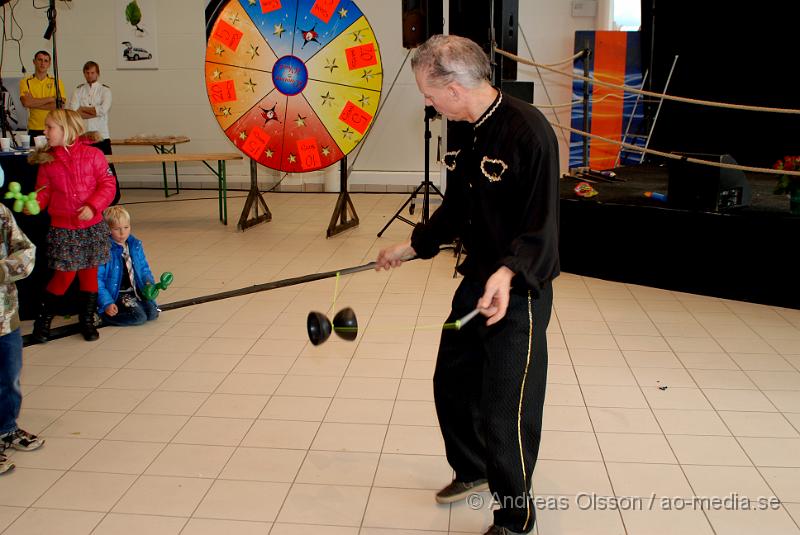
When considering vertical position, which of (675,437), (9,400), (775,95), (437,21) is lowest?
(675,437)

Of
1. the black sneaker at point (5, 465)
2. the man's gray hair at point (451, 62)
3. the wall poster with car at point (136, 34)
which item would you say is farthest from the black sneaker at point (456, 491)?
the wall poster with car at point (136, 34)

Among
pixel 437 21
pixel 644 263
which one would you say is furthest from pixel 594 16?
pixel 644 263

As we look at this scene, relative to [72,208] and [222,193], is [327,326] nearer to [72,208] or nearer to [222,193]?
[72,208]

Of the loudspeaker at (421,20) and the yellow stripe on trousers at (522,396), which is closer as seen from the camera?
the yellow stripe on trousers at (522,396)

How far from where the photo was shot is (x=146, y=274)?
454 centimetres

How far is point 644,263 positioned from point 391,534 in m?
3.41

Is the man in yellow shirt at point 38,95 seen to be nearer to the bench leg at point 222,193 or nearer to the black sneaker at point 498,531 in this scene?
the bench leg at point 222,193

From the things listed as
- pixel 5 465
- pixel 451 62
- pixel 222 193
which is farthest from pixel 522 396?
pixel 222 193

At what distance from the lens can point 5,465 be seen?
9.19 ft

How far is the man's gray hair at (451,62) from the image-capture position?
2.12m

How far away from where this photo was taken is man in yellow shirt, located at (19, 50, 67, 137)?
696 cm

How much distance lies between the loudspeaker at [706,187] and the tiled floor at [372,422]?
24.4 inches

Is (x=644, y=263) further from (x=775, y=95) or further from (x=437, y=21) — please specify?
(x=775, y=95)

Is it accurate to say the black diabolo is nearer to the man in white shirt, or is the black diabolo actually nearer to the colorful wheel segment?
the colorful wheel segment
